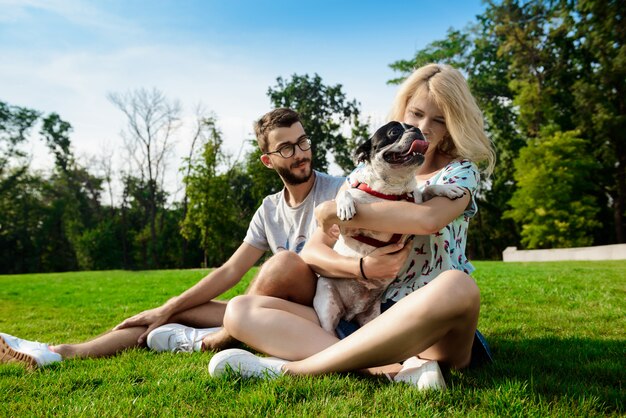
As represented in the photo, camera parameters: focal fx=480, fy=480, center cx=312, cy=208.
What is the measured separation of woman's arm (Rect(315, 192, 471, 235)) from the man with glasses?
3.29ft

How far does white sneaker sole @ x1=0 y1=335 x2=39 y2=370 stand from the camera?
3303mm

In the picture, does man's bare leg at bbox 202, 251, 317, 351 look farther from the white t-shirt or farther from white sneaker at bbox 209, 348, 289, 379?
the white t-shirt

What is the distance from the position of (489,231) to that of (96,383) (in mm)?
35809

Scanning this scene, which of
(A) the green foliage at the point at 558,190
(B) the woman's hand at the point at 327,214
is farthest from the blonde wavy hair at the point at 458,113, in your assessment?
(A) the green foliage at the point at 558,190

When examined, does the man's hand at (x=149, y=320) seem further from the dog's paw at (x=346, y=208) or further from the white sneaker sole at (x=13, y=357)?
the dog's paw at (x=346, y=208)

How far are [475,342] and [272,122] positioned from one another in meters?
2.33

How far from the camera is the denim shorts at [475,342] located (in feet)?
9.78

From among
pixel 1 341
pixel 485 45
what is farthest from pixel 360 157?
pixel 485 45

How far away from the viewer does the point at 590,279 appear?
873cm

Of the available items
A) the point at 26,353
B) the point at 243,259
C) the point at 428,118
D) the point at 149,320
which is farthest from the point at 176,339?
the point at 428,118

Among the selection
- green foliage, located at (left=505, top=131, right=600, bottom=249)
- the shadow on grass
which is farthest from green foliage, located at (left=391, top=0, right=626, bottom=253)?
the shadow on grass

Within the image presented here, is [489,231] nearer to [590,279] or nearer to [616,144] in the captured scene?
[616,144]

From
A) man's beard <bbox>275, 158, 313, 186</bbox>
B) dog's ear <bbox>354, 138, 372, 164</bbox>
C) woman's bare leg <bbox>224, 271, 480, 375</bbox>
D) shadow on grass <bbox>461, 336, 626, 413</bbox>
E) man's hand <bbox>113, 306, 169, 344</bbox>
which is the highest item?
dog's ear <bbox>354, 138, 372, 164</bbox>

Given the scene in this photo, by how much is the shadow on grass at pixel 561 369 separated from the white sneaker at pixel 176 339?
202 centimetres
